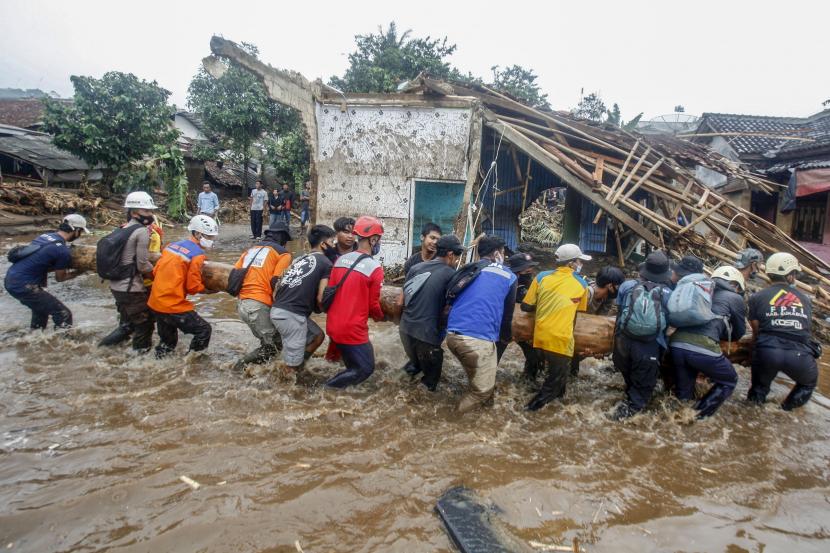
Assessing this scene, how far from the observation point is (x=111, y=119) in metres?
17.2

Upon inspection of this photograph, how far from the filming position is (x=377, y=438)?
3895 millimetres

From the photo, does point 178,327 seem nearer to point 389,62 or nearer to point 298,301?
point 298,301

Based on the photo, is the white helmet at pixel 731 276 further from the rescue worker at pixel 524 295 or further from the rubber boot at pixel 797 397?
the rescue worker at pixel 524 295

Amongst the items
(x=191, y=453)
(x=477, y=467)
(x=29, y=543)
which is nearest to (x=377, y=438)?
(x=477, y=467)

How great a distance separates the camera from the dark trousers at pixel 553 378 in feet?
14.2

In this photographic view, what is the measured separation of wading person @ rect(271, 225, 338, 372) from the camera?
445 cm

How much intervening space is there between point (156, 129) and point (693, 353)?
20.2 m

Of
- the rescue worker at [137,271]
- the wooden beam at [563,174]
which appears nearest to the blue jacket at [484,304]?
the rescue worker at [137,271]

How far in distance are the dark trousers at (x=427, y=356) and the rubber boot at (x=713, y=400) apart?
256cm

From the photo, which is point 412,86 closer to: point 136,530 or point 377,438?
point 377,438

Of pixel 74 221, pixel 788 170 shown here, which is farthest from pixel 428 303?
pixel 788 170

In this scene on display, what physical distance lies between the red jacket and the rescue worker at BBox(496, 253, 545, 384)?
1.40 metres

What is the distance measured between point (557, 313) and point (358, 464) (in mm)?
2193

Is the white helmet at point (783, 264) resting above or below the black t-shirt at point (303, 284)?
above
